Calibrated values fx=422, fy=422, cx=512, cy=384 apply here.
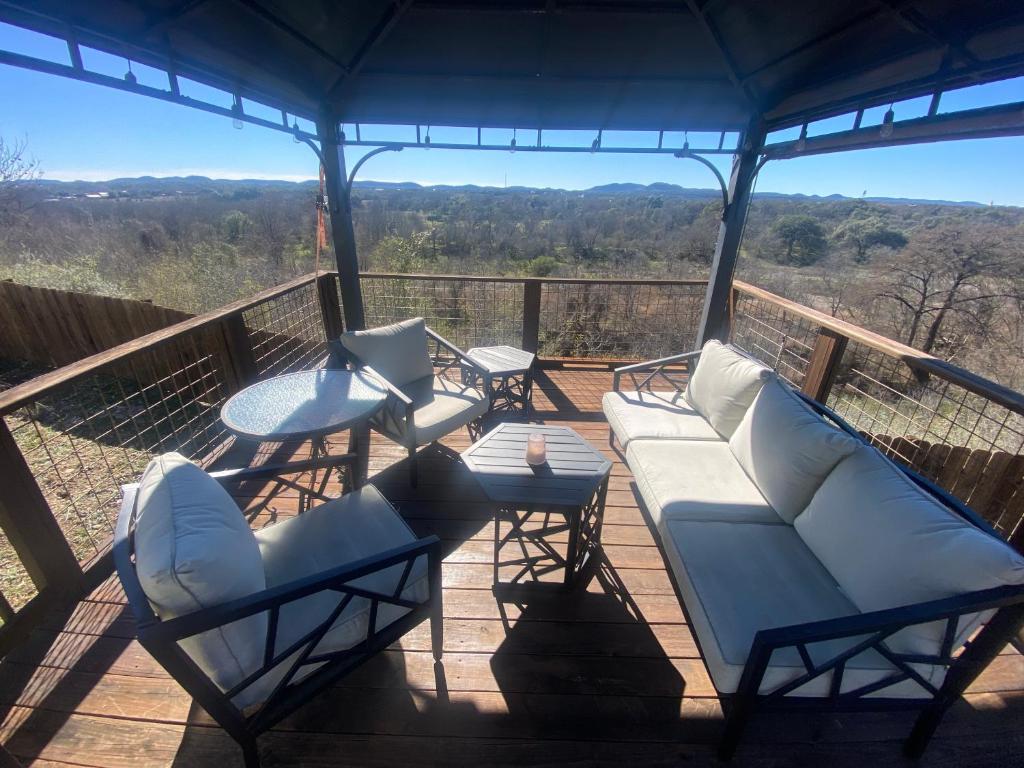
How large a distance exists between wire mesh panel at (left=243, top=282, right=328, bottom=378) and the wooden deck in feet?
6.32

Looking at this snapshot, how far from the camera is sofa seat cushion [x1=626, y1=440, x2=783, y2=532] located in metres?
1.88

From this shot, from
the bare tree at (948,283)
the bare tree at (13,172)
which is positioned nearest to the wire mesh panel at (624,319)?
the bare tree at (948,283)

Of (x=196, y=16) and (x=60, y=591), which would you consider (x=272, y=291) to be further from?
(x=60, y=591)

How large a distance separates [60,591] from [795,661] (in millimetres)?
2802

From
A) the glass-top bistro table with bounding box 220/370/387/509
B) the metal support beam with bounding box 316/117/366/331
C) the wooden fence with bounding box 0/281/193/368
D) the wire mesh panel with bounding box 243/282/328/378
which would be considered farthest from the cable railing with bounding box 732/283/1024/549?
the wooden fence with bounding box 0/281/193/368

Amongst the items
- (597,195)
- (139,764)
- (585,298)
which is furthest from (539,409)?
(597,195)

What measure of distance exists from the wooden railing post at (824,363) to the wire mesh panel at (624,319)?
139 centimetres

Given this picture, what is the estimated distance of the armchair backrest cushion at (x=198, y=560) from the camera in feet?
3.21

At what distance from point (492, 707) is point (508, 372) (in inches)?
84.4

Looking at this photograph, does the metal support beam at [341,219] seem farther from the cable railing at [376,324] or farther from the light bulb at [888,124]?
the light bulb at [888,124]

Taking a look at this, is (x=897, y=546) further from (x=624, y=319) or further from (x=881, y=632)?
(x=624, y=319)

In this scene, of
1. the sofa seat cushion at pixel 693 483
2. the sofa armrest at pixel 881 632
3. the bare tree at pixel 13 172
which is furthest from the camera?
the bare tree at pixel 13 172

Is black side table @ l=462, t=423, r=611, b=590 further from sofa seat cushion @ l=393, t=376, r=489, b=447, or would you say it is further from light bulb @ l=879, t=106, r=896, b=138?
light bulb @ l=879, t=106, r=896, b=138

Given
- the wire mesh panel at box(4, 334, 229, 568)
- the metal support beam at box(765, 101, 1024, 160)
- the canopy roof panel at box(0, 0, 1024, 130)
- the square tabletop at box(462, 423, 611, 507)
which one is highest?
the canopy roof panel at box(0, 0, 1024, 130)
